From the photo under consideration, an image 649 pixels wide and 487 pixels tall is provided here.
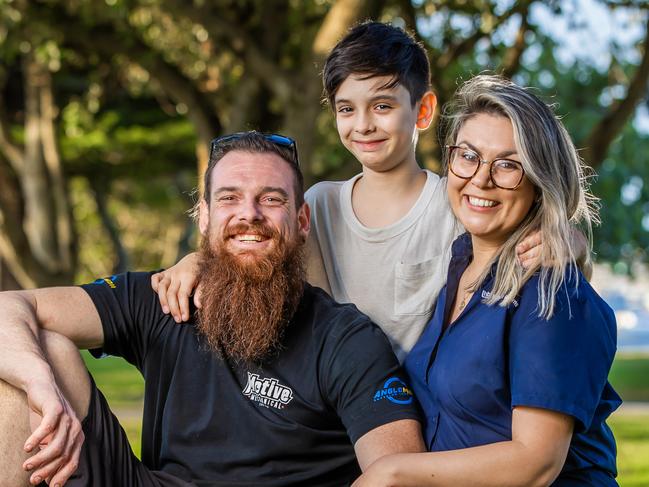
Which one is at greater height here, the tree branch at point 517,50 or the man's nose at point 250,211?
the tree branch at point 517,50

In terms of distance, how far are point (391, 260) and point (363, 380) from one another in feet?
2.52

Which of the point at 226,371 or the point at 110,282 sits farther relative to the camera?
the point at 110,282

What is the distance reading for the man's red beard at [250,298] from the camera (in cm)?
391

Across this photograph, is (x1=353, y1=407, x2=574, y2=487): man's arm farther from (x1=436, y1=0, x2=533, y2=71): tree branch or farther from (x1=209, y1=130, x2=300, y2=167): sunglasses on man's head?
(x1=436, y1=0, x2=533, y2=71): tree branch

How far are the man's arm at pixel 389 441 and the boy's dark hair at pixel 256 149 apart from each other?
1113mm

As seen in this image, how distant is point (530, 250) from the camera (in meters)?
3.39

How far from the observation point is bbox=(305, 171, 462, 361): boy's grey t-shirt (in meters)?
Answer: 4.16

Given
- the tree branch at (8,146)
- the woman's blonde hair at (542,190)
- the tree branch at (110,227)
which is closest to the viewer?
the woman's blonde hair at (542,190)

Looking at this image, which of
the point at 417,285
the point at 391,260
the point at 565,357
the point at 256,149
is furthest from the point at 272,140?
the point at 565,357

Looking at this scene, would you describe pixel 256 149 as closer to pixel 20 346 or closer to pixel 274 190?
pixel 274 190

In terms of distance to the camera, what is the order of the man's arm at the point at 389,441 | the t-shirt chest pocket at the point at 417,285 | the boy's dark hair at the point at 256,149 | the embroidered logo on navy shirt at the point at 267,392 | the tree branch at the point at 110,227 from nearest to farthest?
the man's arm at the point at 389,441, the embroidered logo on navy shirt at the point at 267,392, the t-shirt chest pocket at the point at 417,285, the boy's dark hair at the point at 256,149, the tree branch at the point at 110,227

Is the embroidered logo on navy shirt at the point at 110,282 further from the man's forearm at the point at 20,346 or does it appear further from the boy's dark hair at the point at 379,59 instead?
the boy's dark hair at the point at 379,59

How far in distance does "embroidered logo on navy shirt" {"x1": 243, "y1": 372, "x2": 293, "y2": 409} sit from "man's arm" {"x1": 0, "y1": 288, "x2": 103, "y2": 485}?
25.7 inches

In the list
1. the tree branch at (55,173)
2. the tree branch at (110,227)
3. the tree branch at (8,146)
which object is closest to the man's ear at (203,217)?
the tree branch at (55,173)
